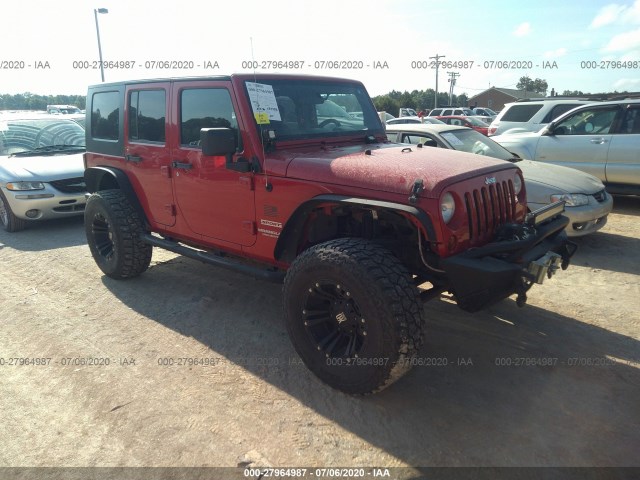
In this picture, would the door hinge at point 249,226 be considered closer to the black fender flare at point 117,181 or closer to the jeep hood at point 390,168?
the jeep hood at point 390,168

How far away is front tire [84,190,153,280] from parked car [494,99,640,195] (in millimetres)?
6244

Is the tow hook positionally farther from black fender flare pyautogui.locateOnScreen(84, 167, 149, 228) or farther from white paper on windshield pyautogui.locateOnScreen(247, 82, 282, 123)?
black fender flare pyautogui.locateOnScreen(84, 167, 149, 228)

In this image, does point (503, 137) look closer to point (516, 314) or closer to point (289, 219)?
point (516, 314)

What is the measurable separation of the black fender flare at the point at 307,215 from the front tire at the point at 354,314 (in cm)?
26

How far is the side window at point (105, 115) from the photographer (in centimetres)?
488

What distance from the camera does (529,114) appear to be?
11.2 meters

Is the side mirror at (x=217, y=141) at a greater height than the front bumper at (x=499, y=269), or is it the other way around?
the side mirror at (x=217, y=141)

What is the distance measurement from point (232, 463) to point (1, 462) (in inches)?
50.1

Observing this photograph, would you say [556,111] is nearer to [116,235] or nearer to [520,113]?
[520,113]

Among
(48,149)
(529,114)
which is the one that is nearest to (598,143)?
(529,114)

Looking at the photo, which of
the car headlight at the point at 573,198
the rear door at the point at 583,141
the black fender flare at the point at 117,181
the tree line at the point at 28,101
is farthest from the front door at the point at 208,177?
the tree line at the point at 28,101

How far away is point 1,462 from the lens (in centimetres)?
259

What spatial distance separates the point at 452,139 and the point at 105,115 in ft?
13.1

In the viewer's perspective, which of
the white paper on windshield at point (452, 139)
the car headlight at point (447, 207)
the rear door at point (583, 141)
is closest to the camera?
the car headlight at point (447, 207)
